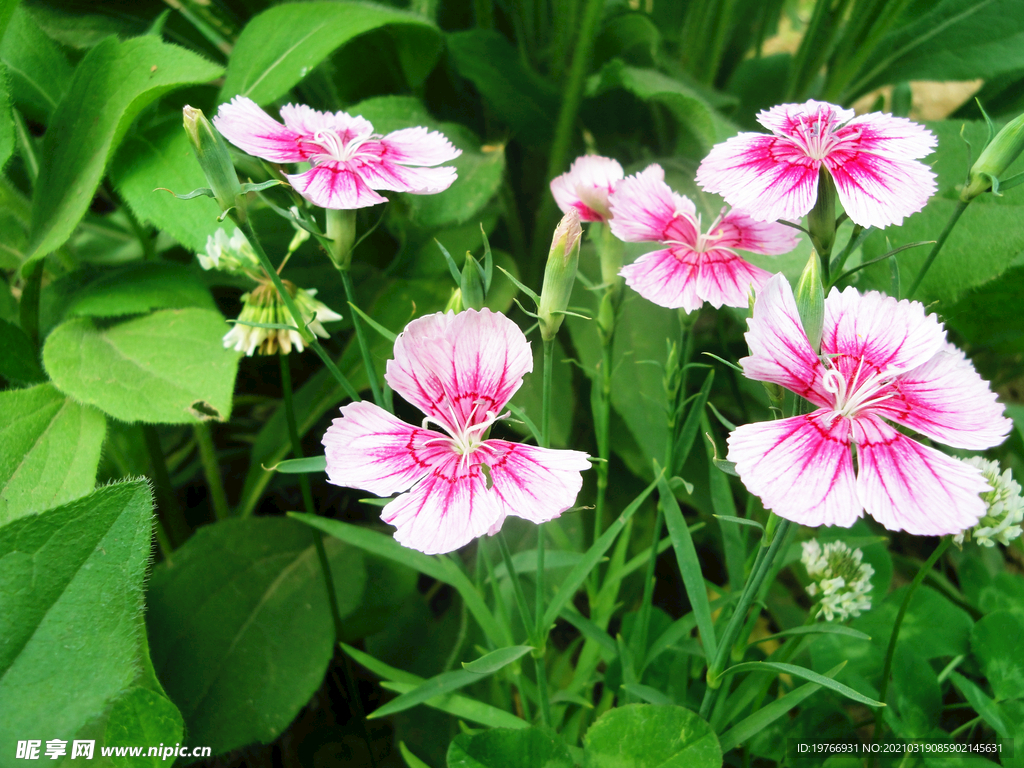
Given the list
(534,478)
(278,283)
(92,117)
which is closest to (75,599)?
(278,283)

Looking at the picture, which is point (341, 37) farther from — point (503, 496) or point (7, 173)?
point (503, 496)

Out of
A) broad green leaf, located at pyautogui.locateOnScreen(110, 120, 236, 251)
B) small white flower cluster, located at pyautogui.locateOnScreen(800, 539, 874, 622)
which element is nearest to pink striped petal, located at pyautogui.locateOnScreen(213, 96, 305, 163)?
broad green leaf, located at pyautogui.locateOnScreen(110, 120, 236, 251)

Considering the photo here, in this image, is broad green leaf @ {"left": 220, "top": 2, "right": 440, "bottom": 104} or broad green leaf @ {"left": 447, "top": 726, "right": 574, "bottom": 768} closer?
broad green leaf @ {"left": 447, "top": 726, "right": 574, "bottom": 768}

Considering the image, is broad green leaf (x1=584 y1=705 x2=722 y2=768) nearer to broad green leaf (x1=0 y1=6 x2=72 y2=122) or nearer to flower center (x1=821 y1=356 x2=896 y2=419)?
flower center (x1=821 y1=356 x2=896 y2=419)

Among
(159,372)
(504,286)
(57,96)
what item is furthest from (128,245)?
(504,286)

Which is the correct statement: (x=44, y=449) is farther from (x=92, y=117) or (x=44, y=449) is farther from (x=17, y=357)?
(x=92, y=117)
